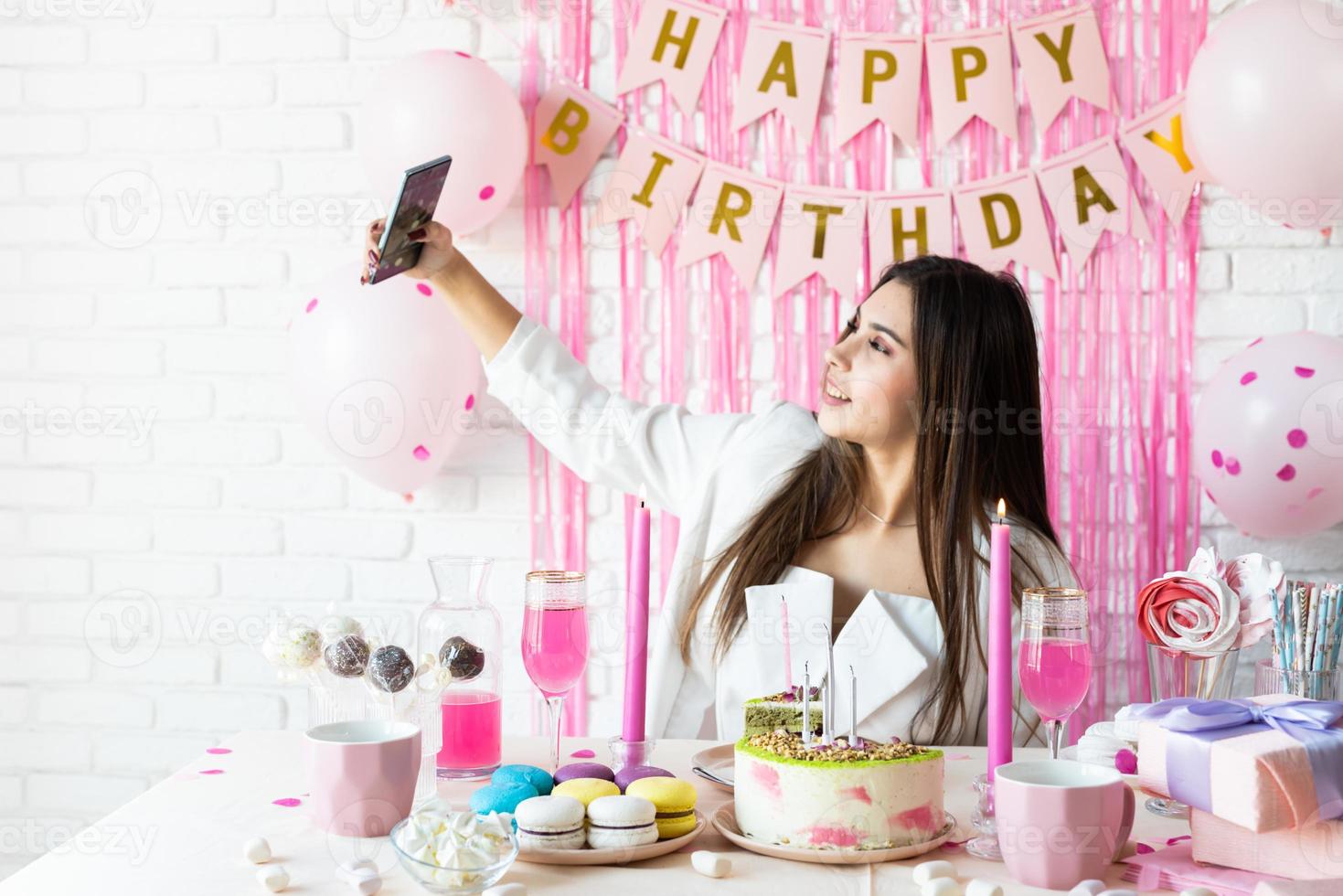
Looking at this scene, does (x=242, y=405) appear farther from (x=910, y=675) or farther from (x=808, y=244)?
(x=910, y=675)

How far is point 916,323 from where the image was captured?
6.23 feet

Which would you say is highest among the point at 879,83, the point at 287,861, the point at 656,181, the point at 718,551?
the point at 879,83

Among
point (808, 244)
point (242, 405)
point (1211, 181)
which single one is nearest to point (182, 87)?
point (242, 405)

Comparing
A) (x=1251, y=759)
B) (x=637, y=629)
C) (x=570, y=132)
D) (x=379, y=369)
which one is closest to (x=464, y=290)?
(x=379, y=369)

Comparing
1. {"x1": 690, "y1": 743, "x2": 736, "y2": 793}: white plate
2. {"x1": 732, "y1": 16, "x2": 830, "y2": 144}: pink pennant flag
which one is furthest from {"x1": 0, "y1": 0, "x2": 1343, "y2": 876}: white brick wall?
{"x1": 690, "y1": 743, "x2": 736, "y2": 793}: white plate

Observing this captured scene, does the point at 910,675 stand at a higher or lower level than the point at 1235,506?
lower

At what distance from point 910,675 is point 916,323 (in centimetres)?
54

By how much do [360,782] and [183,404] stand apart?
5.46ft

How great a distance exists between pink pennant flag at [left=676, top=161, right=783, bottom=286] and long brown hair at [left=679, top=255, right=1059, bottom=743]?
0.40 metres

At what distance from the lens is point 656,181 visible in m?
2.33

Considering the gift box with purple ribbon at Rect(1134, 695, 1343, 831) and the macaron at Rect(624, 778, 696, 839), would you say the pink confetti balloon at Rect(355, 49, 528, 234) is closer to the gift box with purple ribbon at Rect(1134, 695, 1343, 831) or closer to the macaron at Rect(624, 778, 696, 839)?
the macaron at Rect(624, 778, 696, 839)

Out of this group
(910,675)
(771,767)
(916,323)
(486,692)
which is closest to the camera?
(771,767)

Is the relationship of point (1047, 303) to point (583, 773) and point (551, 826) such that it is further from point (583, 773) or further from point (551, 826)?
point (551, 826)

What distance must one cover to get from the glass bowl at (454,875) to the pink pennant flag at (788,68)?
1685 mm
